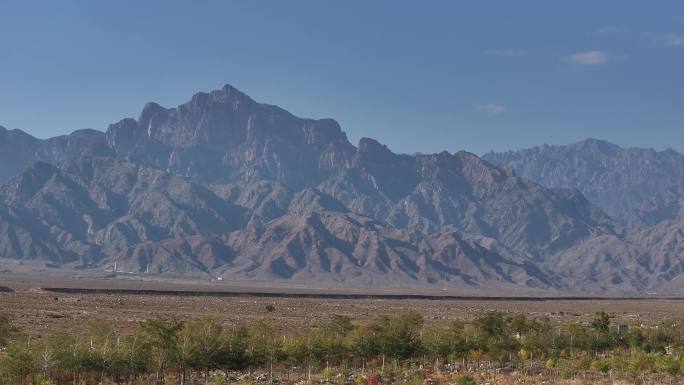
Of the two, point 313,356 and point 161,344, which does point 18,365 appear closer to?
point 161,344

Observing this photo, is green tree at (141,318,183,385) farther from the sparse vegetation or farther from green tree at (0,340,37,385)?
green tree at (0,340,37,385)

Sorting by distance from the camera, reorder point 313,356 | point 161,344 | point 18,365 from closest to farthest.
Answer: point 18,365 < point 161,344 < point 313,356

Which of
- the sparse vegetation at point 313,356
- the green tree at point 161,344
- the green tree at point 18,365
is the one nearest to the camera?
the green tree at point 18,365

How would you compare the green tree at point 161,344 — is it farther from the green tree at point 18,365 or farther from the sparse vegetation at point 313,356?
the green tree at point 18,365

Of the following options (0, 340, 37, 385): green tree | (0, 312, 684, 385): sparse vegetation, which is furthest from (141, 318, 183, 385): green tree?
(0, 340, 37, 385): green tree

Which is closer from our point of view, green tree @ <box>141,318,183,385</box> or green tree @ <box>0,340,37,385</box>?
green tree @ <box>0,340,37,385</box>

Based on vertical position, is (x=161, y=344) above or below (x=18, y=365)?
above

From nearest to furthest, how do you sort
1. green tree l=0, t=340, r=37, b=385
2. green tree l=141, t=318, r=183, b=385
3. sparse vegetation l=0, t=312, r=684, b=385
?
green tree l=0, t=340, r=37, b=385
sparse vegetation l=0, t=312, r=684, b=385
green tree l=141, t=318, r=183, b=385

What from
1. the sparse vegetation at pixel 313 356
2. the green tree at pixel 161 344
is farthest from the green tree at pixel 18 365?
the green tree at pixel 161 344

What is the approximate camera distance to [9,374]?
4112cm

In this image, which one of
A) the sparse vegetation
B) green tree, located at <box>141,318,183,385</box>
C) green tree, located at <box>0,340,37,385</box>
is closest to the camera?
green tree, located at <box>0,340,37,385</box>

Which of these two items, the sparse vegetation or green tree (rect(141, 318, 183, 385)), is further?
green tree (rect(141, 318, 183, 385))

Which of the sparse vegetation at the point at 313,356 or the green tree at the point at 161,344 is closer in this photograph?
the sparse vegetation at the point at 313,356

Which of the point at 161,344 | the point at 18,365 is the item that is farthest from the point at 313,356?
the point at 18,365
